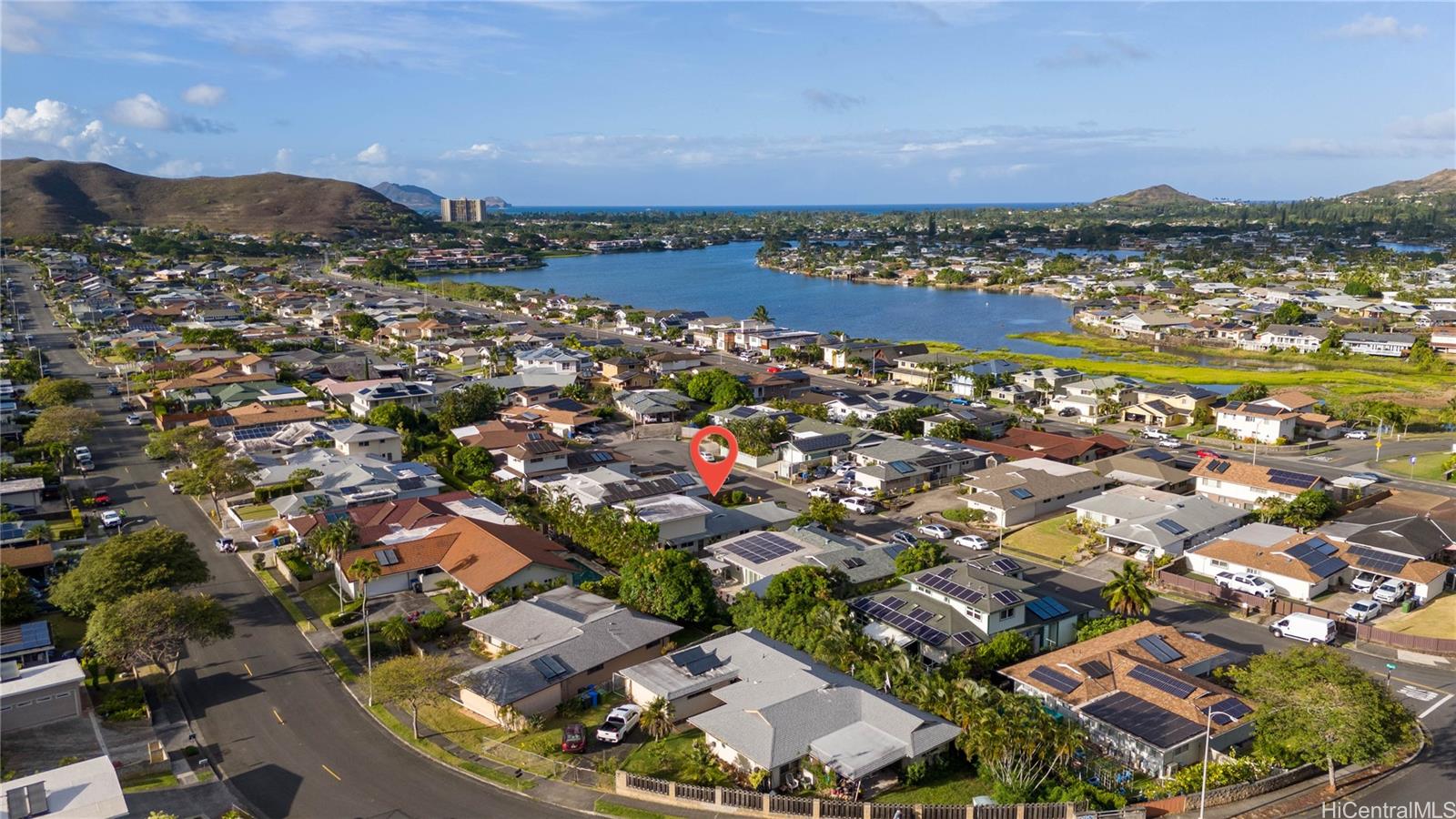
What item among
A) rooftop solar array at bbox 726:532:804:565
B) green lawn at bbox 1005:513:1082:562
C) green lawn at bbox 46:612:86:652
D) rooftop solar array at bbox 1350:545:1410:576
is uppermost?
rooftop solar array at bbox 726:532:804:565

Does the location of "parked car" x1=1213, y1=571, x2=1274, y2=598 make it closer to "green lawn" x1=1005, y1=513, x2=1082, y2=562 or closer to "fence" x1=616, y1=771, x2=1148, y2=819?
"green lawn" x1=1005, y1=513, x2=1082, y2=562

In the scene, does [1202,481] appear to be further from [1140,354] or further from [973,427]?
[1140,354]

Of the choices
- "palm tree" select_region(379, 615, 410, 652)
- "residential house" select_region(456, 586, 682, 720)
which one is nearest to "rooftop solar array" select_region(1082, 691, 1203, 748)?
"residential house" select_region(456, 586, 682, 720)

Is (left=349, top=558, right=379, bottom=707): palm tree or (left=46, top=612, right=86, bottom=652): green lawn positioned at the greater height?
(left=349, top=558, right=379, bottom=707): palm tree

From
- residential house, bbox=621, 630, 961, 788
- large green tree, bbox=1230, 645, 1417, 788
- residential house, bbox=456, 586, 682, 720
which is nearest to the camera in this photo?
large green tree, bbox=1230, 645, 1417, 788

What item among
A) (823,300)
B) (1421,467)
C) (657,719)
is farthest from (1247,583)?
(823,300)

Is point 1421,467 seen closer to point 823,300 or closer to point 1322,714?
point 1322,714

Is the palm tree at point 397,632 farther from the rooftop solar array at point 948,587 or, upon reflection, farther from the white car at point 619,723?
the rooftop solar array at point 948,587
